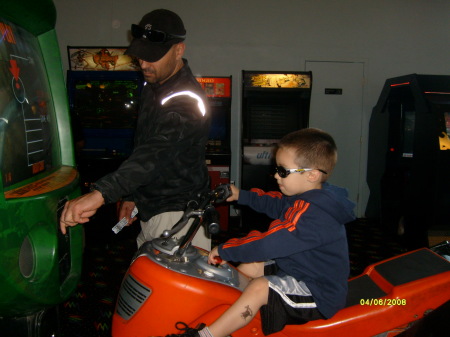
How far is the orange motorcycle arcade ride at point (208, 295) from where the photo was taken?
1.33 m

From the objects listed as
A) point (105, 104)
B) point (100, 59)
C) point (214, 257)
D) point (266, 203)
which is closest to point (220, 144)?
point (105, 104)

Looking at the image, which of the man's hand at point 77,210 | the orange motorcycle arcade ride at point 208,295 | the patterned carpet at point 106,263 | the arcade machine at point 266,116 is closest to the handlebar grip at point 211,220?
the orange motorcycle arcade ride at point 208,295

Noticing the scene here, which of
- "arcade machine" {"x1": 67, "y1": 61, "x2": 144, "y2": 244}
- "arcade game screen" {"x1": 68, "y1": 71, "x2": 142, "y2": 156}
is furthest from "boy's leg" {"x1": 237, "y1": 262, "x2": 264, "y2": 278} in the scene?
"arcade game screen" {"x1": 68, "y1": 71, "x2": 142, "y2": 156}

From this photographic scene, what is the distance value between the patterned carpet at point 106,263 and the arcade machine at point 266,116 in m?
0.83

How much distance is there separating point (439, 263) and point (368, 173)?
4294mm

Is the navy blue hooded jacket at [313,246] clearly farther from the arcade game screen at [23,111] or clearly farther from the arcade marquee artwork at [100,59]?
the arcade marquee artwork at [100,59]

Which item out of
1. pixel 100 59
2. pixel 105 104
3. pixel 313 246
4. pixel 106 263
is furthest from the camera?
pixel 100 59

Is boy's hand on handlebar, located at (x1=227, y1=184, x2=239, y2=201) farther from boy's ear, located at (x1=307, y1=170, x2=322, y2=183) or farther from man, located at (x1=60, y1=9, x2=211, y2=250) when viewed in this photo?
boy's ear, located at (x1=307, y1=170, x2=322, y2=183)

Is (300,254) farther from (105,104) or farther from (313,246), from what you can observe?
(105,104)

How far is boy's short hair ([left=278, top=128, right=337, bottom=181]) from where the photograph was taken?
1606 mm

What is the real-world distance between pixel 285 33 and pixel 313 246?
4.69 meters

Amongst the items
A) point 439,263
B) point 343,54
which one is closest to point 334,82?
point 343,54

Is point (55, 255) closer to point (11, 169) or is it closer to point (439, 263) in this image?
point (11, 169)

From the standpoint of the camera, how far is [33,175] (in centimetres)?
116
